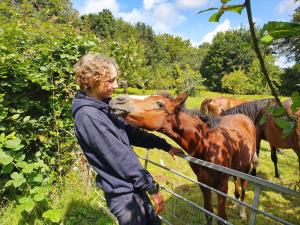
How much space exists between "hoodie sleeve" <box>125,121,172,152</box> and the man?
394 millimetres

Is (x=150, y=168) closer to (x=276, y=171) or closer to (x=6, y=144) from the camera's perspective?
(x=276, y=171)

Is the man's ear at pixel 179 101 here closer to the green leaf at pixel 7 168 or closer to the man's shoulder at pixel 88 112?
the man's shoulder at pixel 88 112

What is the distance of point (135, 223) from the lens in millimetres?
2289

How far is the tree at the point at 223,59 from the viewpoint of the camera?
53656mm

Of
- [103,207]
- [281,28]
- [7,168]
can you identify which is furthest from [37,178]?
[281,28]

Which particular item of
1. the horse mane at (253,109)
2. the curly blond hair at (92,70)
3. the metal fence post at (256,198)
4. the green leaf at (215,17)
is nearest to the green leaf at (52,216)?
the curly blond hair at (92,70)

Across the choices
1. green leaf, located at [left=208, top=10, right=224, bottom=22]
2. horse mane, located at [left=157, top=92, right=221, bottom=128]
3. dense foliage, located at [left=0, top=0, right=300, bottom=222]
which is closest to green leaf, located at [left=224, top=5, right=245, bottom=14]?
green leaf, located at [left=208, top=10, right=224, bottom=22]

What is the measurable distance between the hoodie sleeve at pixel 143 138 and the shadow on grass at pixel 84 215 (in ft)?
5.47

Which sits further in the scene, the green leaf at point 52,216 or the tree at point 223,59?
the tree at point 223,59

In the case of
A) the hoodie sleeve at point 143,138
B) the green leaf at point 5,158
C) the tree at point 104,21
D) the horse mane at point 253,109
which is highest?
the tree at point 104,21

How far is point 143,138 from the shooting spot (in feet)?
9.60

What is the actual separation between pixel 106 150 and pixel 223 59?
57.1 m

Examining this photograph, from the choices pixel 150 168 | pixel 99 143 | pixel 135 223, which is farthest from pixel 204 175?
pixel 150 168

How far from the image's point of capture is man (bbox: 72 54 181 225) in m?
2.18
